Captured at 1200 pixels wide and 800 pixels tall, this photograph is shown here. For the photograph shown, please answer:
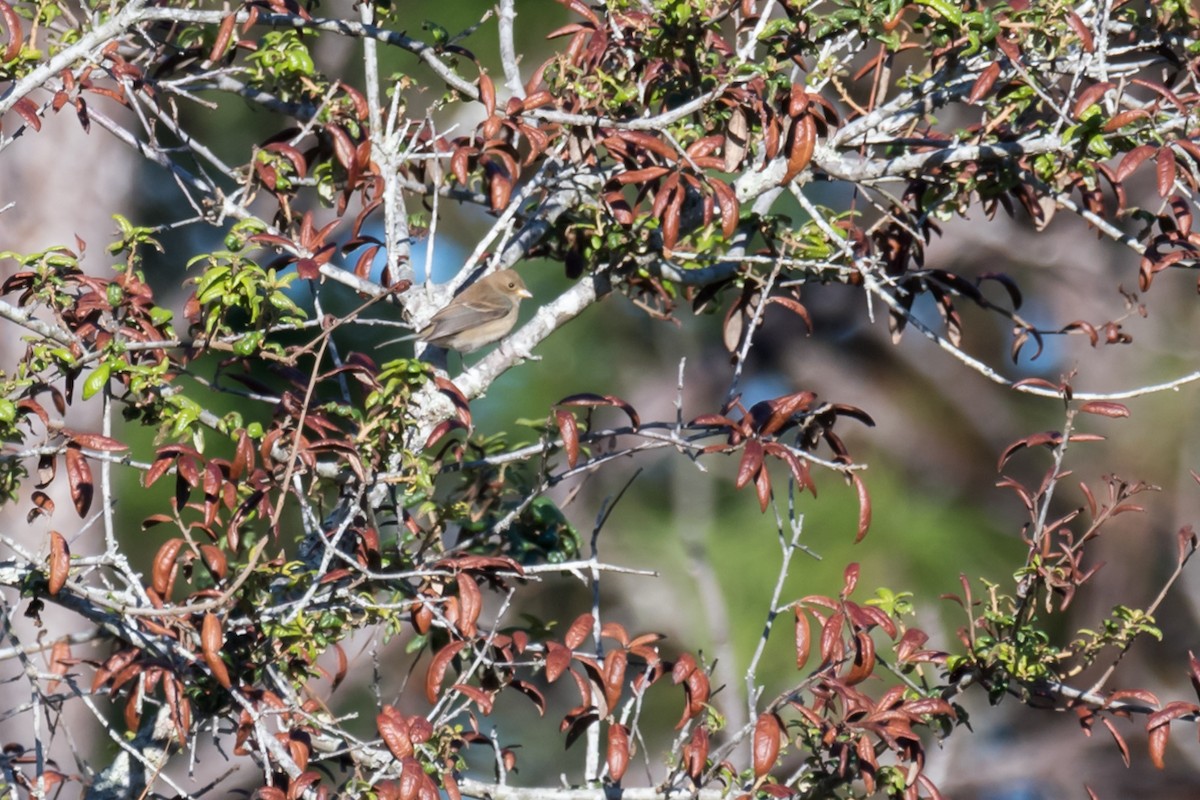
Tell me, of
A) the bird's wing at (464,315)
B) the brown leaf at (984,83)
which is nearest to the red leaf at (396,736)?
the bird's wing at (464,315)

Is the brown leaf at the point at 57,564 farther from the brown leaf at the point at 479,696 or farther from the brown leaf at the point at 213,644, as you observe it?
the brown leaf at the point at 479,696

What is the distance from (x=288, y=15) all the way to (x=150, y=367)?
89 cm

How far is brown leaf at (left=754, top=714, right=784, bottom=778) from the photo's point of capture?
2.26 m

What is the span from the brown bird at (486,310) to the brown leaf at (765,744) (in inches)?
68.6

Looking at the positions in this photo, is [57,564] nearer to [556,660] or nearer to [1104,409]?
[556,660]

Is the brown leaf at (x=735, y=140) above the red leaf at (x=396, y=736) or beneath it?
above

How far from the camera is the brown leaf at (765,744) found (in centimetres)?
226

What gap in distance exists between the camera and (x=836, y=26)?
2.62 metres

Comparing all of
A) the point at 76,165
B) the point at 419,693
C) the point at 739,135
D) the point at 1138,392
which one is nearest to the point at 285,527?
the point at 419,693

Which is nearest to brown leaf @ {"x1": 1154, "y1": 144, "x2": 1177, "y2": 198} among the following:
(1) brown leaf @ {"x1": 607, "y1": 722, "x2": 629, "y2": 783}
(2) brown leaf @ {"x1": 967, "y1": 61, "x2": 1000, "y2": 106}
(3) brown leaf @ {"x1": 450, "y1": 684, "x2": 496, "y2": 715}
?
(2) brown leaf @ {"x1": 967, "y1": 61, "x2": 1000, "y2": 106}

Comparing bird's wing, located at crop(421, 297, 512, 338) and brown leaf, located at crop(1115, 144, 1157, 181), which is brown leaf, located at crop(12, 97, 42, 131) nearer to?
bird's wing, located at crop(421, 297, 512, 338)

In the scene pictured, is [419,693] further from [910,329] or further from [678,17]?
[678,17]

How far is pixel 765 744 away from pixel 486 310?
2691 mm

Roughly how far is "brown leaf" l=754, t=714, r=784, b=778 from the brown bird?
1744 mm
